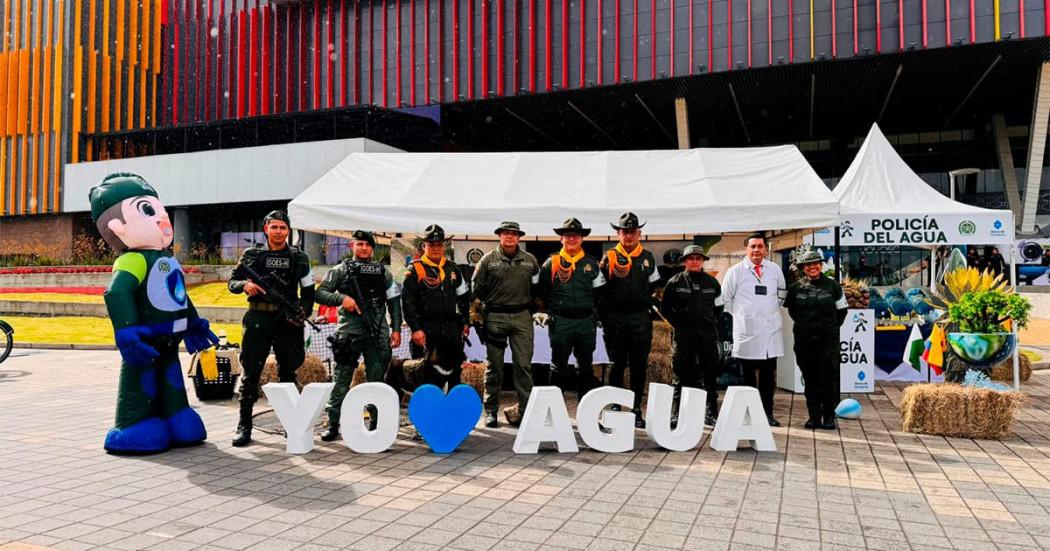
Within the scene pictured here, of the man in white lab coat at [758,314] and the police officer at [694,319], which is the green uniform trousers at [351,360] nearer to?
the police officer at [694,319]

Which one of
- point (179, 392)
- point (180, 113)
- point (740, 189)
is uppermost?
point (180, 113)

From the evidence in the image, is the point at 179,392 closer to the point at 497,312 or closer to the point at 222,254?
the point at 497,312

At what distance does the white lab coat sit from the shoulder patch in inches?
220

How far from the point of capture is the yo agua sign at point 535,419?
562cm

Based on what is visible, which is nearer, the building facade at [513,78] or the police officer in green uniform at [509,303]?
the police officer in green uniform at [509,303]

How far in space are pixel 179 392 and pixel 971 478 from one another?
21.0ft

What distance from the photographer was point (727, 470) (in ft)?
17.1

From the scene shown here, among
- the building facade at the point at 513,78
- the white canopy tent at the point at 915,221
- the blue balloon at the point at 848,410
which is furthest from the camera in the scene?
the building facade at the point at 513,78

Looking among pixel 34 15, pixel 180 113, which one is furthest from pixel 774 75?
pixel 34 15

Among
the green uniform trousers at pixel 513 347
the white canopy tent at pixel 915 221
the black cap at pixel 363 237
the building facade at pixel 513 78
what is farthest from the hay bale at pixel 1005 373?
the building facade at pixel 513 78

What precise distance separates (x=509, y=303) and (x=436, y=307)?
719 millimetres

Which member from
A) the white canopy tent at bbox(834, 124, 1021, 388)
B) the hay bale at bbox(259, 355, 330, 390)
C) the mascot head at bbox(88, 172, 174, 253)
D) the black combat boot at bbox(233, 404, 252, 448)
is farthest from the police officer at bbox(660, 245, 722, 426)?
the mascot head at bbox(88, 172, 174, 253)

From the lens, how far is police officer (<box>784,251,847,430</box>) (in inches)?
266

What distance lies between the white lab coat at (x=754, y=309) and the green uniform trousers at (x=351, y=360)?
143 inches
